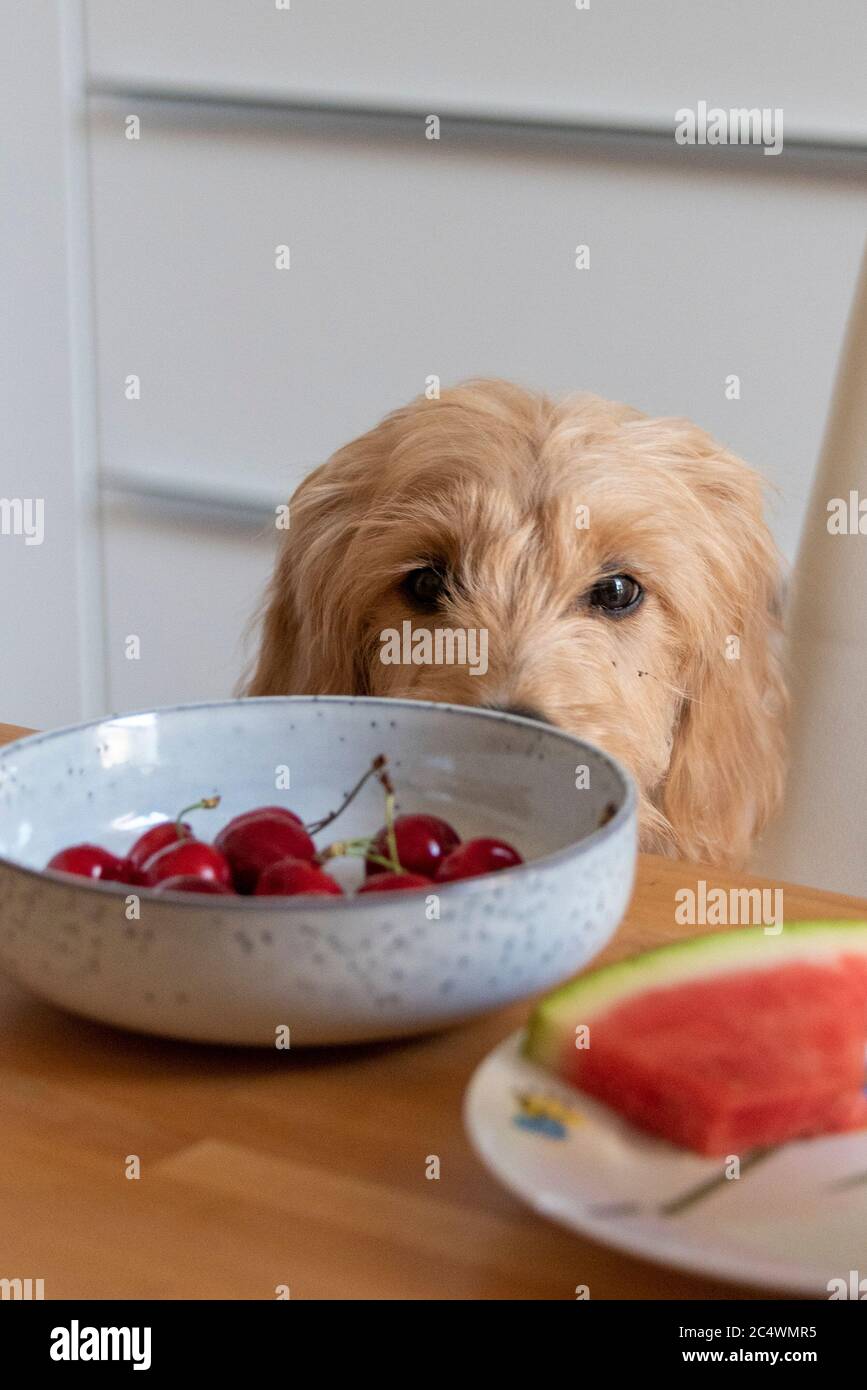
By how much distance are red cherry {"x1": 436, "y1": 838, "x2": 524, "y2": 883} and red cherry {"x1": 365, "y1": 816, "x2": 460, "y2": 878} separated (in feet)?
0.06

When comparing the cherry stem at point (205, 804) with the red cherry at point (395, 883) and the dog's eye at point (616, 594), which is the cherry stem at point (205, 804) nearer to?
the red cherry at point (395, 883)

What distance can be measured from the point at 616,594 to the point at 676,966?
3.21 feet

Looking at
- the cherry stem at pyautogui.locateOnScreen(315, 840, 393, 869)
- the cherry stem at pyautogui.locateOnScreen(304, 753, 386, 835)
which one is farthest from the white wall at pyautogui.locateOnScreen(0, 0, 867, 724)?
the cherry stem at pyautogui.locateOnScreen(315, 840, 393, 869)

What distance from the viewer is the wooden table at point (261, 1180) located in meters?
0.52

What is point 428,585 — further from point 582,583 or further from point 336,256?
point 336,256

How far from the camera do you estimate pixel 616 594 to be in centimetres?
159

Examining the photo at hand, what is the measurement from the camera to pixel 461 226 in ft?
8.44

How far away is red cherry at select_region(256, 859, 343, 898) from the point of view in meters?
0.66

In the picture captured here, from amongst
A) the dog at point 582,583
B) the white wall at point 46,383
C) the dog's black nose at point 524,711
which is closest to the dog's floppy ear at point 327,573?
the dog at point 582,583
